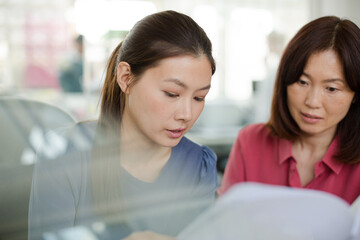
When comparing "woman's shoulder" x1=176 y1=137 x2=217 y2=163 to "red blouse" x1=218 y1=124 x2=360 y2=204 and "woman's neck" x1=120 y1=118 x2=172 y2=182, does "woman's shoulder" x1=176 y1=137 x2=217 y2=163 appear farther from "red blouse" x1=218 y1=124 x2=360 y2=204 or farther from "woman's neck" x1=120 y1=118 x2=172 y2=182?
"red blouse" x1=218 y1=124 x2=360 y2=204

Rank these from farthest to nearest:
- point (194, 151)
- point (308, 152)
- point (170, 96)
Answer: point (308, 152)
point (194, 151)
point (170, 96)

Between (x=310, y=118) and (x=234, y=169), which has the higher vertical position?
(x=310, y=118)

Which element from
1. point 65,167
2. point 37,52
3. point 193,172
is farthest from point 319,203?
point 37,52

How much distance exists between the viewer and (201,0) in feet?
2.87

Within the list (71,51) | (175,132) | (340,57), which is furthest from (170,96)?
(340,57)

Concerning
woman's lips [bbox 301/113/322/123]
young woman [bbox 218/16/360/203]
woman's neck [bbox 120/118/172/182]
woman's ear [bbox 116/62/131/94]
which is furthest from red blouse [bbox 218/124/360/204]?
woman's ear [bbox 116/62/131/94]

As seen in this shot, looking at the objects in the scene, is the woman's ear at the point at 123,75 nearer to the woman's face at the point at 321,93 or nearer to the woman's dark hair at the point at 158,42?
the woman's dark hair at the point at 158,42

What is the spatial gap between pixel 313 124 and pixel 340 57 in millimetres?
152

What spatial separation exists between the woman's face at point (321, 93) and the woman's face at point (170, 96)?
293 mm

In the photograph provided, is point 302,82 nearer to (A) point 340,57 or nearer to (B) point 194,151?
(A) point 340,57

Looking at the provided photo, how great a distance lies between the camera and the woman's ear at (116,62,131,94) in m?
0.60

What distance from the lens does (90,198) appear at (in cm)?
64

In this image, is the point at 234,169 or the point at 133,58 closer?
the point at 133,58

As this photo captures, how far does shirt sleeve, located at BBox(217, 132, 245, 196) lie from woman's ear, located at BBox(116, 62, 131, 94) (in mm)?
427
